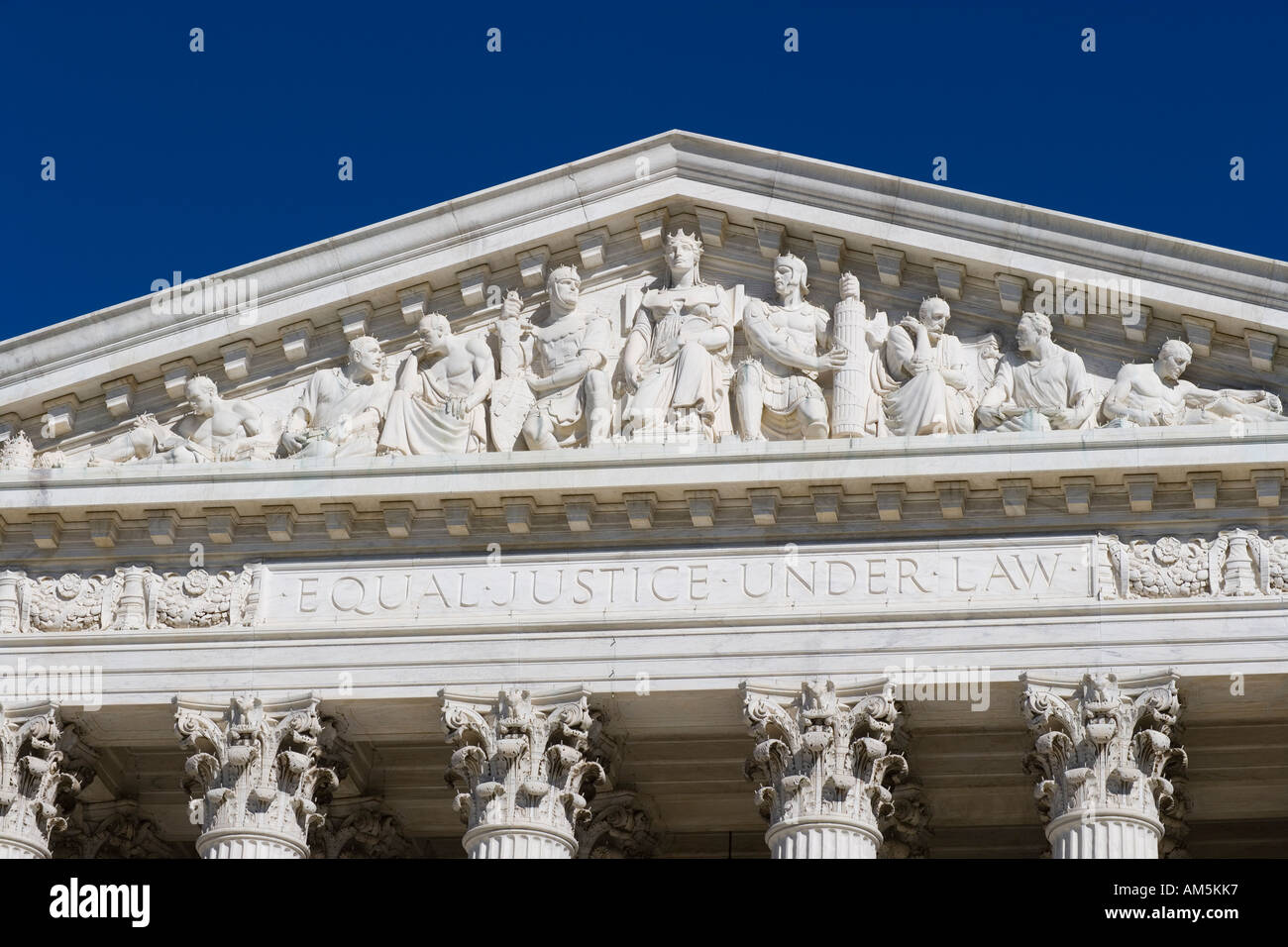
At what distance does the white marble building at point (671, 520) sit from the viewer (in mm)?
28859

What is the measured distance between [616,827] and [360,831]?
125 inches

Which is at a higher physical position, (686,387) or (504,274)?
(504,274)

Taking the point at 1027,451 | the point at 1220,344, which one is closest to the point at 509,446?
the point at 1027,451

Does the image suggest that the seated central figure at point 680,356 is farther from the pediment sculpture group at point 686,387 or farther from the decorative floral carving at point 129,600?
the decorative floral carving at point 129,600

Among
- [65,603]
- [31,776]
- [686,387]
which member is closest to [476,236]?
[686,387]

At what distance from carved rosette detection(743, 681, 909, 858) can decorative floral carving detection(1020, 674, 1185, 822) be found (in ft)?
5.33

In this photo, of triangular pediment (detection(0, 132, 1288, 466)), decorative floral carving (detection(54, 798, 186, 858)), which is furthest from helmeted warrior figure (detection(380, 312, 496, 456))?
decorative floral carving (detection(54, 798, 186, 858))

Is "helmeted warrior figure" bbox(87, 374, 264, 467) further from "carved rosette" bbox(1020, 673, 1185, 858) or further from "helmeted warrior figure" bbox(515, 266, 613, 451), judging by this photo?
"carved rosette" bbox(1020, 673, 1185, 858)

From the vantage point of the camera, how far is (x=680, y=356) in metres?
30.6

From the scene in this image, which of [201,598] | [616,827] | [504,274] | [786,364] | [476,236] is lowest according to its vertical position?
[616,827]

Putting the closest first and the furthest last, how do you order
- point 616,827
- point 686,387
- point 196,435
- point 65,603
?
point 686,387 → point 65,603 → point 196,435 → point 616,827

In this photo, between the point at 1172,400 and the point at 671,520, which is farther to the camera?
the point at 671,520

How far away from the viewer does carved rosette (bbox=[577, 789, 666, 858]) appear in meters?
32.1

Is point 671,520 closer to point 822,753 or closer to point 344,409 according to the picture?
point 822,753
